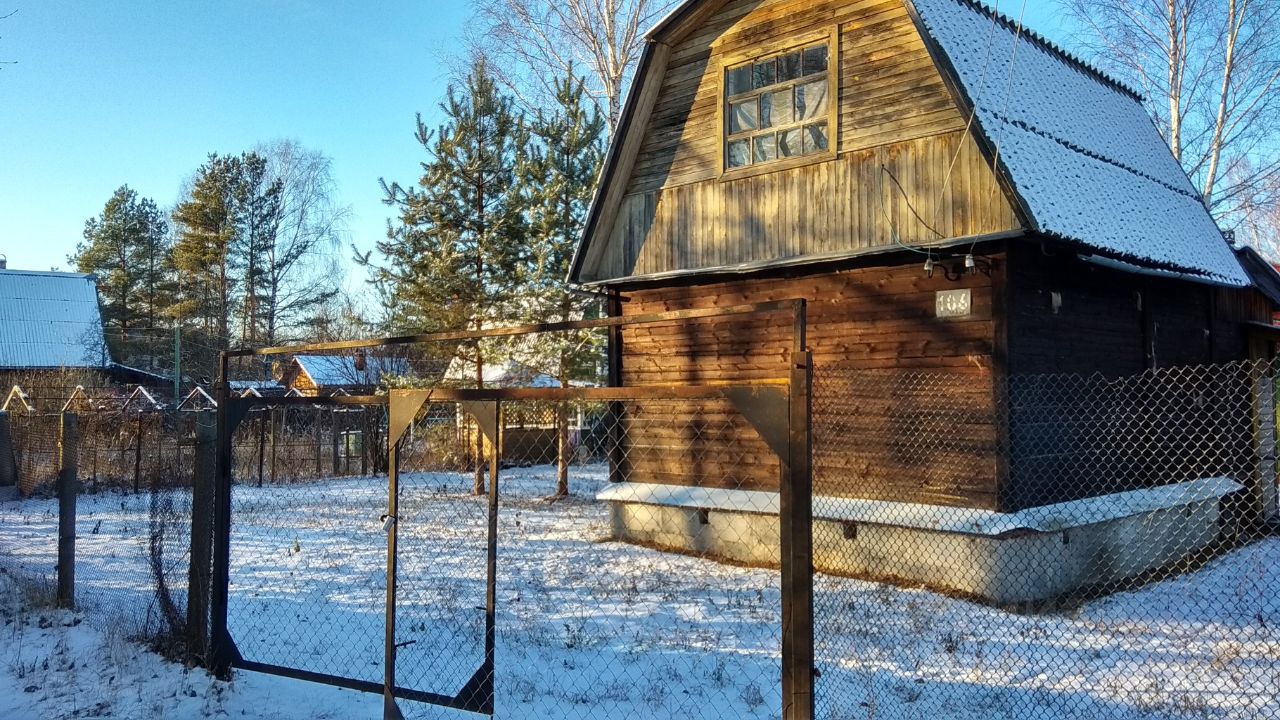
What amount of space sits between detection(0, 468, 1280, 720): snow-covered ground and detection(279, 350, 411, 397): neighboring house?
1123cm

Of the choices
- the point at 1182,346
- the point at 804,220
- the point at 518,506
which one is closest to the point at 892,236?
the point at 804,220

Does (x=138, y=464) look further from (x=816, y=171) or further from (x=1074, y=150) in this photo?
(x=1074, y=150)

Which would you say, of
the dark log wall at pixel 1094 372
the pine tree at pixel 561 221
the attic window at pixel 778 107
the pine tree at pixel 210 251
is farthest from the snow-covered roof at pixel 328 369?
the dark log wall at pixel 1094 372

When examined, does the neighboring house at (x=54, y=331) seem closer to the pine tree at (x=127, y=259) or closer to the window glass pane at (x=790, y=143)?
the pine tree at (x=127, y=259)

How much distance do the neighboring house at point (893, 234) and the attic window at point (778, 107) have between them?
3 centimetres

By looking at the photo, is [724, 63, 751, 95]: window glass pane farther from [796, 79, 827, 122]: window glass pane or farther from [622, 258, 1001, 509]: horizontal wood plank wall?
[622, 258, 1001, 509]: horizontal wood plank wall

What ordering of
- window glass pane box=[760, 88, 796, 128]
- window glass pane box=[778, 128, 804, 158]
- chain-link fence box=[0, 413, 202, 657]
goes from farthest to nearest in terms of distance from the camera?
window glass pane box=[760, 88, 796, 128]
window glass pane box=[778, 128, 804, 158]
chain-link fence box=[0, 413, 202, 657]

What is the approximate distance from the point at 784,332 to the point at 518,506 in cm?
750

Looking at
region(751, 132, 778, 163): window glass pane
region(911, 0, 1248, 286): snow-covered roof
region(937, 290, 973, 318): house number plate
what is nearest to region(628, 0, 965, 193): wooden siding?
region(911, 0, 1248, 286): snow-covered roof

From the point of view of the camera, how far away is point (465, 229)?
1714 centimetres

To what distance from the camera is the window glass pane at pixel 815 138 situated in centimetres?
1016

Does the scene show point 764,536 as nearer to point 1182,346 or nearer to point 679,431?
point 679,431

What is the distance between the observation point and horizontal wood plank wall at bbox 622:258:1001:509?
905 centimetres

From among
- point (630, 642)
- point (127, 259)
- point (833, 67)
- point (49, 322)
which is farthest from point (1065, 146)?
point (127, 259)
